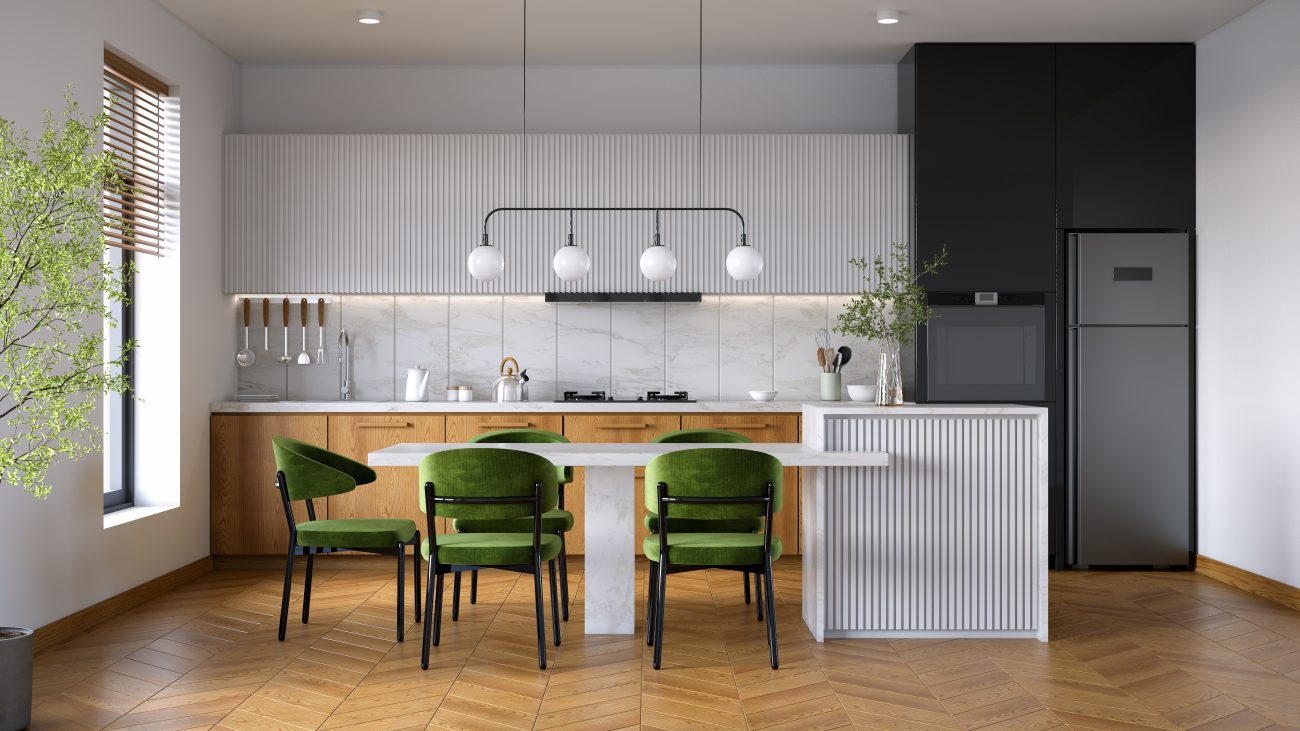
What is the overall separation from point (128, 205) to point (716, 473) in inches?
128

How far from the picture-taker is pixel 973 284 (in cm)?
579

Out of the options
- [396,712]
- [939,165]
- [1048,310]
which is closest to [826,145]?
[939,165]

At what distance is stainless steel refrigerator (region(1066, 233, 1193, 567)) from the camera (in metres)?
5.71

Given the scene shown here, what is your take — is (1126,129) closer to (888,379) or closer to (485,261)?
(888,379)

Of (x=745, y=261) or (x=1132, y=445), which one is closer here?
(x=745, y=261)

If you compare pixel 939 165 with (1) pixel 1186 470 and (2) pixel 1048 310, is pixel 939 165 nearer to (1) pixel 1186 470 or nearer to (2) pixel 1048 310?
(2) pixel 1048 310

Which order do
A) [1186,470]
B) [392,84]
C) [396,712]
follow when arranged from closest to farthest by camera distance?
1. [396,712]
2. [1186,470]
3. [392,84]

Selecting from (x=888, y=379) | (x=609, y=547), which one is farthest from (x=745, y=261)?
(x=609, y=547)

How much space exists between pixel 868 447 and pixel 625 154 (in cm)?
263

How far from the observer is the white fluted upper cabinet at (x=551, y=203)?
19.8 feet

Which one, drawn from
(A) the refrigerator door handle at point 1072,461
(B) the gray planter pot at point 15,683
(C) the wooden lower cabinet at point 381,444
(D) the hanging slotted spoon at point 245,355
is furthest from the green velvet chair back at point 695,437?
(D) the hanging slotted spoon at point 245,355

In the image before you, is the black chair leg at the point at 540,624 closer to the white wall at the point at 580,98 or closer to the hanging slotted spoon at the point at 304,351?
the hanging slotted spoon at the point at 304,351

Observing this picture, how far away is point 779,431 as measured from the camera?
5.81m

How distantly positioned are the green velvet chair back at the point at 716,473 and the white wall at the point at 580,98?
3.22 meters
